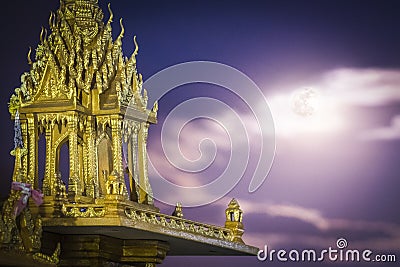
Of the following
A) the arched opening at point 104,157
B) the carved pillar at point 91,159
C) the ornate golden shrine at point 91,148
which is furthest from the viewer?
the arched opening at point 104,157

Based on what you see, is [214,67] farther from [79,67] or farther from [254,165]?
[79,67]

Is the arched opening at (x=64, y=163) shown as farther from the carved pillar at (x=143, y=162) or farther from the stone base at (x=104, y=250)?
the stone base at (x=104, y=250)

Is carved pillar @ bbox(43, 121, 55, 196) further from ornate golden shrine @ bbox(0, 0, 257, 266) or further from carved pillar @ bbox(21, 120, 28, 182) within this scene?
carved pillar @ bbox(21, 120, 28, 182)

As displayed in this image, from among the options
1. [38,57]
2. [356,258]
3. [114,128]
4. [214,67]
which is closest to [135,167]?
[114,128]

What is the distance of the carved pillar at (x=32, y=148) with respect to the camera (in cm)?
1459

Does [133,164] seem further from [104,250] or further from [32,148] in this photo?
[104,250]
